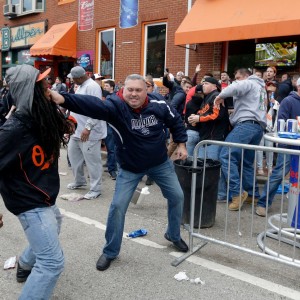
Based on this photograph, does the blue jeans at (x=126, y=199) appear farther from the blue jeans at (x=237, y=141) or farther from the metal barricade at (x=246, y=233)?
the blue jeans at (x=237, y=141)

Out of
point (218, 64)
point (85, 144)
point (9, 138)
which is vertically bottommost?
point (85, 144)

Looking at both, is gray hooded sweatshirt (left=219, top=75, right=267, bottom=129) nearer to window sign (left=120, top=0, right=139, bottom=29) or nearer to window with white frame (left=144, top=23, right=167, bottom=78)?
window with white frame (left=144, top=23, right=167, bottom=78)

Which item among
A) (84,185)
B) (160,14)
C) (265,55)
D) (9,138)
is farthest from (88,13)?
(9,138)

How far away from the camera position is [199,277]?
363cm

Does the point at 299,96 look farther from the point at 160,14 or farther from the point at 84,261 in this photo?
the point at 160,14

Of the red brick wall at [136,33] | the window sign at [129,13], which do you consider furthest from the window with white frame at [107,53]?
the window sign at [129,13]

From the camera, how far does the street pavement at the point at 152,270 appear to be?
132 inches

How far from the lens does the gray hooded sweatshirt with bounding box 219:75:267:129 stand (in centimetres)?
546

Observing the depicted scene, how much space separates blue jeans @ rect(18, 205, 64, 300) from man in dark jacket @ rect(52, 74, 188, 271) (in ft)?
3.52

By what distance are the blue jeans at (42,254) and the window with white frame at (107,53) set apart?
1182 cm

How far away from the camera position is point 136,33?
13.0 meters

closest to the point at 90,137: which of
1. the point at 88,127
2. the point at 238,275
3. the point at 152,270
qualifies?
the point at 88,127

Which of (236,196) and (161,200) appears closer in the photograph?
(236,196)

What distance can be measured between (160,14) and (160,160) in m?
9.30
